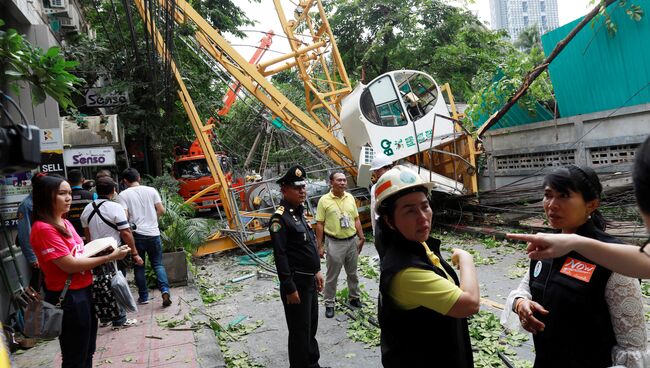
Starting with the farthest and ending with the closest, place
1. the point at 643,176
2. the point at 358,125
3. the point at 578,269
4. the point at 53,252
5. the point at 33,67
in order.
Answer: the point at 358,125 < the point at 33,67 < the point at 53,252 < the point at 578,269 < the point at 643,176

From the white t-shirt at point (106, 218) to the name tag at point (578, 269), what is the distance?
4.55m

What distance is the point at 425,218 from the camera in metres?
1.92

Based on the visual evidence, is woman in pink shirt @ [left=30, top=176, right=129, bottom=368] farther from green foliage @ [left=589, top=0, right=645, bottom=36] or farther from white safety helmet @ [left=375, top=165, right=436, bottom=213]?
green foliage @ [left=589, top=0, right=645, bottom=36]

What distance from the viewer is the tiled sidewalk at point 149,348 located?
4031mm

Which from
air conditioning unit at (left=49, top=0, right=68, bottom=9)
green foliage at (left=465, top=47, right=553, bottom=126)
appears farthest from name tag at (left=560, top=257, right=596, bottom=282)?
air conditioning unit at (left=49, top=0, right=68, bottom=9)

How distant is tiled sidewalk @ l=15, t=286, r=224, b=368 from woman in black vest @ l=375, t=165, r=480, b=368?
2.65 m

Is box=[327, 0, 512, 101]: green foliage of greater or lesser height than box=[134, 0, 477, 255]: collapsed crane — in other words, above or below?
above

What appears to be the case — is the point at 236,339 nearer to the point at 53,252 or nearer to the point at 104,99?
the point at 53,252

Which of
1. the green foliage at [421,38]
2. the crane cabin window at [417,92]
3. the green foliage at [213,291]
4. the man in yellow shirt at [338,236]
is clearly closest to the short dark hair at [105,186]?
the green foliage at [213,291]

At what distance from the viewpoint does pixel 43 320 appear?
2.72 meters

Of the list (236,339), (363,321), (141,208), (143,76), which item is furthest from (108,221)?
(143,76)

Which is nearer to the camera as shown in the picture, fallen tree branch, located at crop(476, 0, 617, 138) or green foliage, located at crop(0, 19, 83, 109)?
green foliage, located at crop(0, 19, 83, 109)

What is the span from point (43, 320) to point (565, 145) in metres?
8.65

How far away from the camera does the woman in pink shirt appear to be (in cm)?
287
